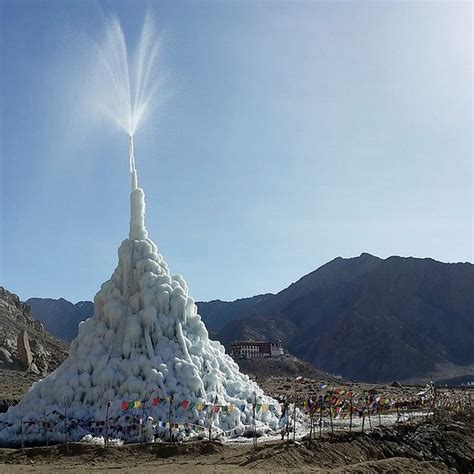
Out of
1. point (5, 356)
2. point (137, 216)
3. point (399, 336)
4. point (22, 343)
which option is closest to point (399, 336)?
point (399, 336)

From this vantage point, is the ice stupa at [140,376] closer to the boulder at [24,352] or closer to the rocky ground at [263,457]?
the rocky ground at [263,457]

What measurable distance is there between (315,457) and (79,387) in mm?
17720

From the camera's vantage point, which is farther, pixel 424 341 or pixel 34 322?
pixel 424 341

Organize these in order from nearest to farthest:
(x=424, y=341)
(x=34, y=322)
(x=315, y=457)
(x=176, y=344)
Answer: (x=315, y=457) → (x=176, y=344) → (x=34, y=322) → (x=424, y=341)

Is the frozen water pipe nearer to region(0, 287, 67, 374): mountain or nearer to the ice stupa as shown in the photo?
the ice stupa

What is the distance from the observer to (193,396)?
143ft

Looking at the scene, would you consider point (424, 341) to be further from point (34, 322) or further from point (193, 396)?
point (193, 396)

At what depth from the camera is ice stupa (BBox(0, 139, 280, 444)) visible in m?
41.8

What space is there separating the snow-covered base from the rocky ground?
4.34m

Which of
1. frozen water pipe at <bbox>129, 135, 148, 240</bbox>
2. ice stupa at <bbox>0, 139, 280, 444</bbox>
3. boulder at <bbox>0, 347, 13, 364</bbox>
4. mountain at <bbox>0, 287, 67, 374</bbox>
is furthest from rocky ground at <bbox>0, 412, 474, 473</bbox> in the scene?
boulder at <bbox>0, 347, 13, 364</bbox>

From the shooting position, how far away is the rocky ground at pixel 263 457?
109 feet

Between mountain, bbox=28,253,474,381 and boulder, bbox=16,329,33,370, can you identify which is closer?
boulder, bbox=16,329,33,370

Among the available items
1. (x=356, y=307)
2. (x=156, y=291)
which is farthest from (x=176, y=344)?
(x=356, y=307)

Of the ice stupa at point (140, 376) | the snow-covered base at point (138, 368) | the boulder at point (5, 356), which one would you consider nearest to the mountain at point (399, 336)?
the boulder at point (5, 356)
